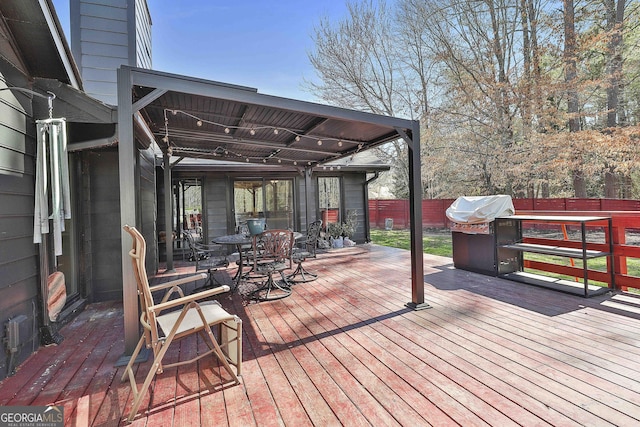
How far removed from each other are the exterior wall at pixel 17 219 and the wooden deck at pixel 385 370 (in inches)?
12.1

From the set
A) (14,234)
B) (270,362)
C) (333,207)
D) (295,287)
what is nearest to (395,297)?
(295,287)

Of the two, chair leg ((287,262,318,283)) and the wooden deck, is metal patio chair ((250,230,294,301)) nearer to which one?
the wooden deck

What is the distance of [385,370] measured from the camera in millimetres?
2287

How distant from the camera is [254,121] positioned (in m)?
3.98

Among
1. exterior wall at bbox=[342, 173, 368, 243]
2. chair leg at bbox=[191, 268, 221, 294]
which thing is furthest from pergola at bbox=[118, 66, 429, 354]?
exterior wall at bbox=[342, 173, 368, 243]

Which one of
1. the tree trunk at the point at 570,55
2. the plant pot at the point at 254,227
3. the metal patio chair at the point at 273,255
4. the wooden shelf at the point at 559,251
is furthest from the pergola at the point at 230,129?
the tree trunk at the point at 570,55

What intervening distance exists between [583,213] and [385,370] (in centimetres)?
412

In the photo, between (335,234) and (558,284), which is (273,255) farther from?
(335,234)

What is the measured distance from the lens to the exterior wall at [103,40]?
550 centimetres

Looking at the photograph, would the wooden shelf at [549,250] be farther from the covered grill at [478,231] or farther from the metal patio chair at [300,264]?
the metal patio chair at [300,264]

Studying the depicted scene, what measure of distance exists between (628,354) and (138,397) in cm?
355

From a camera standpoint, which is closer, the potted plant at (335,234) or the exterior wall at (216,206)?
the exterior wall at (216,206)

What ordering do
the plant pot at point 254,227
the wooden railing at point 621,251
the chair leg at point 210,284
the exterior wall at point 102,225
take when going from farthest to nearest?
the chair leg at point 210,284 < the plant pot at point 254,227 < the exterior wall at point 102,225 < the wooden railing at point 621,251

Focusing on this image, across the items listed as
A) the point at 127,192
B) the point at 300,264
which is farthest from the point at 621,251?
the point at 127,192
